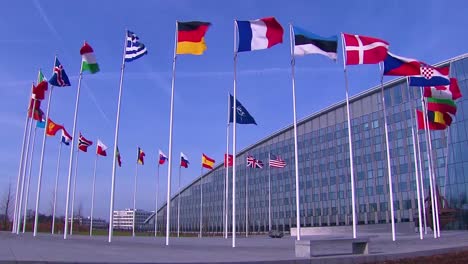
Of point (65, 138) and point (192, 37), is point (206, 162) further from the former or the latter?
point (192, 37)

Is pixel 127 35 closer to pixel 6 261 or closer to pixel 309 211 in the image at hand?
pixel 6 261

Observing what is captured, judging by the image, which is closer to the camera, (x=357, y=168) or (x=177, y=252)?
(x=177, y=252)

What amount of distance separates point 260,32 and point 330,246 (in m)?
11.6

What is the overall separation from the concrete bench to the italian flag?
19.0m

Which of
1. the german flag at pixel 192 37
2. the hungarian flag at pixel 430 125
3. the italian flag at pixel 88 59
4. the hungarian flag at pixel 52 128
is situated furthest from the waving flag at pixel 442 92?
the hungarian flag at pixel 52 128

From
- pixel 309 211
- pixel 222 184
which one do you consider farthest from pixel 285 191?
pixel 222 184

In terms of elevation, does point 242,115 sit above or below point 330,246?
above

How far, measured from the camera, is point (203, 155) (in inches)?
2217

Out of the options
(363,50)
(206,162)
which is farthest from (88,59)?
(206,162)

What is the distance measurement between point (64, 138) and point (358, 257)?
29.9 metres

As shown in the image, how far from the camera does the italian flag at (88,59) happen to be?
3177cm

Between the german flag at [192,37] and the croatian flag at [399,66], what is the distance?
10724 mm

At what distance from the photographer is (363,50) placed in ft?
87.0

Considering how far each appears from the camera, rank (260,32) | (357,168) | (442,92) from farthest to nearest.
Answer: (357,168), (442,92), (260,32)
